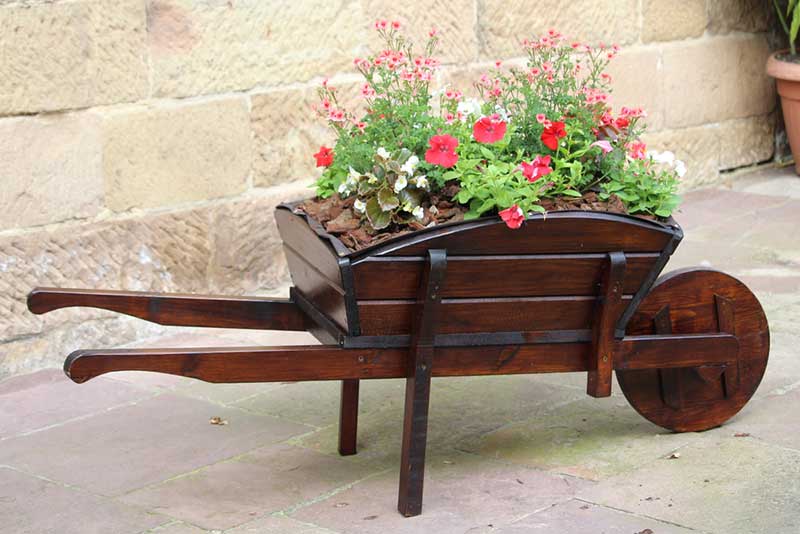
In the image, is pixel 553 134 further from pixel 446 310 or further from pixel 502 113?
pixel 446 310

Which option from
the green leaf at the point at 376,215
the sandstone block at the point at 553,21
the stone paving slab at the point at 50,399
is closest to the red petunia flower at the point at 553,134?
the green leaf at the point at 376,215

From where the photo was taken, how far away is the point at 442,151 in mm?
3062

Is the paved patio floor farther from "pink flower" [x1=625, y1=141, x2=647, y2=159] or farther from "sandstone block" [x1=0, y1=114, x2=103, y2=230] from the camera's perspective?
"pink flower" [x1=625, y1=141, x2=647, y2=159]

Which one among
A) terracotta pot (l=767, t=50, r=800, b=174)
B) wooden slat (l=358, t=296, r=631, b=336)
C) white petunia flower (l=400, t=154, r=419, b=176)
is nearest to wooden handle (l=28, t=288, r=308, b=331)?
wooden slat (l=358, t=296, r=631, b=336)

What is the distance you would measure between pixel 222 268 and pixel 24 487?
1759 millimetres

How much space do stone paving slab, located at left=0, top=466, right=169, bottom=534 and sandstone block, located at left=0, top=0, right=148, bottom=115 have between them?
147 cm

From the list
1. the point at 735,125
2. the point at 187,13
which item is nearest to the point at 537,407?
the point at 187,13

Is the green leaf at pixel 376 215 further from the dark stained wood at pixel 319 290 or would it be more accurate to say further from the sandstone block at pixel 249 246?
the sandstone block at pixel 249 246

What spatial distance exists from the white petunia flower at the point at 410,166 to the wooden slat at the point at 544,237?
0.57 ft

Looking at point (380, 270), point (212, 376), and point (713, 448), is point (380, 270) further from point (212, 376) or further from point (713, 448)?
point (713, 448)

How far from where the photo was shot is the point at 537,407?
387cm

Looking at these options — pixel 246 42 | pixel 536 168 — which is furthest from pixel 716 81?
pixel 536 168

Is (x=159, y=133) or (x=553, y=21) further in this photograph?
(x=553, y=21)

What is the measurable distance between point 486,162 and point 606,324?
20.2 inches
